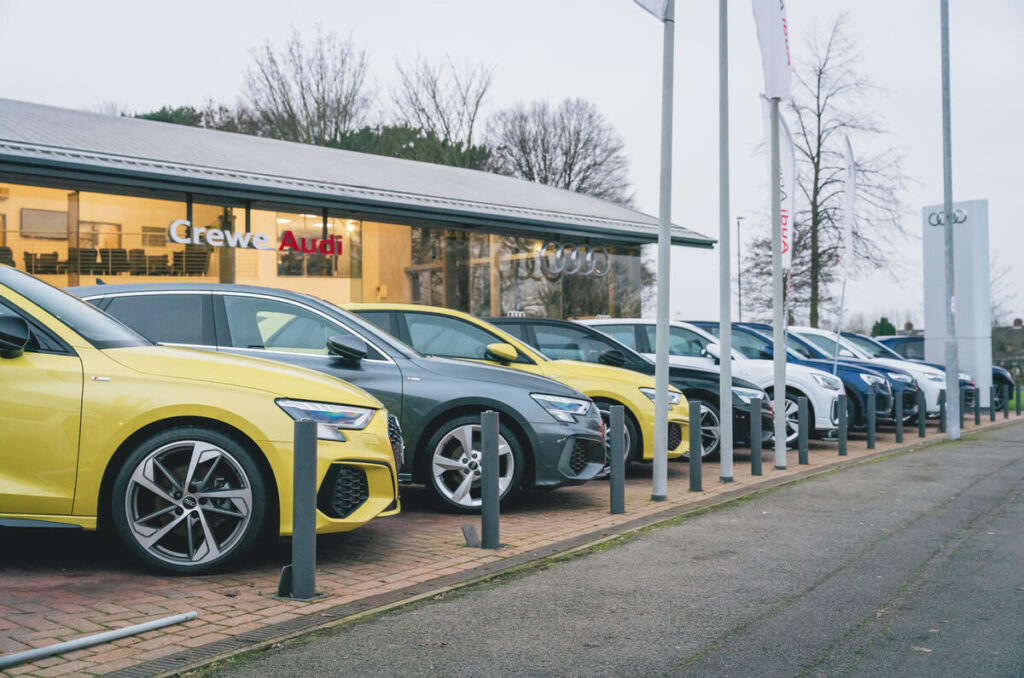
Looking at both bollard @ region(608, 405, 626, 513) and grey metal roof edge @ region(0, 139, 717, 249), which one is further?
grey metal roof edge @ region(0, 139, 717, 249)

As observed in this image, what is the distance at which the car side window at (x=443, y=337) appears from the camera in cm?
898

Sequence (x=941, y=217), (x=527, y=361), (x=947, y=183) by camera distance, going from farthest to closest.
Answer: (x=941, y=217) → (x=947, y=183) → (x=527, y=361)

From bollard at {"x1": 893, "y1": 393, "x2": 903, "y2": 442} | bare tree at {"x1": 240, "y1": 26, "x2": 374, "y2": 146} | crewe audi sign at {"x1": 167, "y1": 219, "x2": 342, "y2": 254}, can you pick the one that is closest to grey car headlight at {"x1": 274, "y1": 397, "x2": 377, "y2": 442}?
bollard at {"x1": 893, "y1": 393, "x2": 903, "y2": 442}

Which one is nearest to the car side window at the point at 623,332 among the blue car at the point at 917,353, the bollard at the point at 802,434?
the bollard at the point at 802,434

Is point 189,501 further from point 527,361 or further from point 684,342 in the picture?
point 684,342

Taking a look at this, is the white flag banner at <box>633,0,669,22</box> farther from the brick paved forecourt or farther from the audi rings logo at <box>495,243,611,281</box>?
the audi rings logo at <box>495,243,611,281</box>

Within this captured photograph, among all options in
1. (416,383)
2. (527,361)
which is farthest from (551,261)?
(416,383)

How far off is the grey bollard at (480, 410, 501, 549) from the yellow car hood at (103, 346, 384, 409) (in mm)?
798

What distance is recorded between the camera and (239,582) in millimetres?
5258

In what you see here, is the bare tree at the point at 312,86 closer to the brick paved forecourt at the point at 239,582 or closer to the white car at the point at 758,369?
the white car at the point at 758,369

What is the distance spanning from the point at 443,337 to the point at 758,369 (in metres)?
5.98

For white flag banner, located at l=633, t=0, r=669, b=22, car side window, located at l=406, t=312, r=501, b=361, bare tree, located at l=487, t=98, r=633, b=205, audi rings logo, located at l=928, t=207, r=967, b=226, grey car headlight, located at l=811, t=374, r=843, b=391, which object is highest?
bare tree, located at l=487, t=98, r=633, b=205

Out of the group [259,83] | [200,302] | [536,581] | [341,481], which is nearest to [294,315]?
[200,302]

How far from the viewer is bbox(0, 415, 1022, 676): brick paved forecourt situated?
413cm
